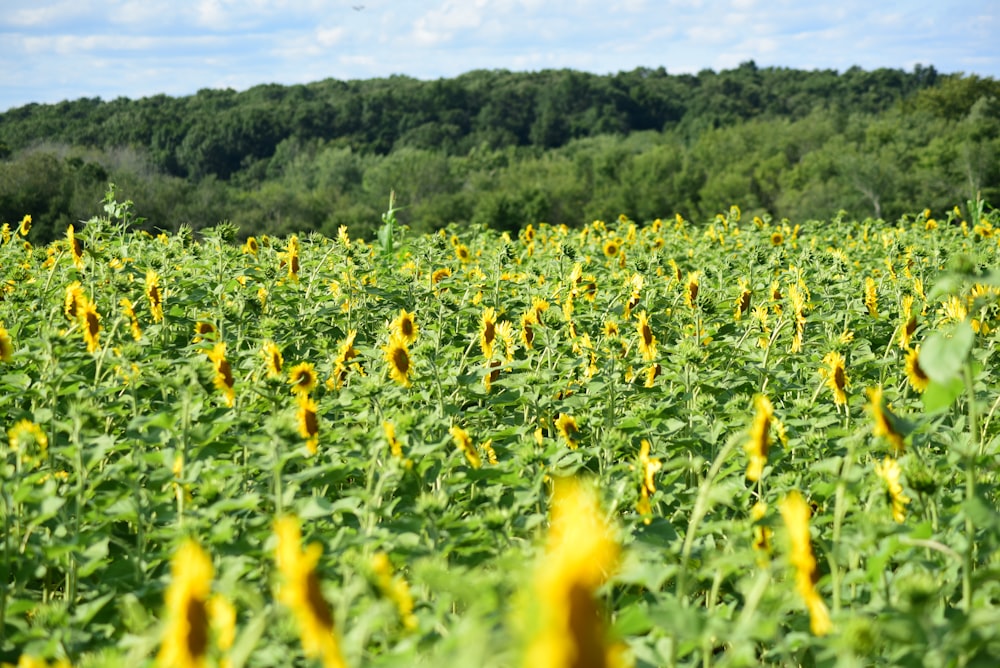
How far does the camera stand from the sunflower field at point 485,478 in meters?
1.51

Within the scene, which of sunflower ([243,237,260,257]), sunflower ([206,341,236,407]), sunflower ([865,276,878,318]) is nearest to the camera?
sunflower ([206,341,236,407])

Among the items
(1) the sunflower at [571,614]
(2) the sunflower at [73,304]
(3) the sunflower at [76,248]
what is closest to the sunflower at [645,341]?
(2) the sunflower at [73,304]

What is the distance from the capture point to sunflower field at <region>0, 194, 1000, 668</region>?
1514 millimetres

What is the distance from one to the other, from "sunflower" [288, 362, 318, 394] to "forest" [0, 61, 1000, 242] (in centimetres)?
747

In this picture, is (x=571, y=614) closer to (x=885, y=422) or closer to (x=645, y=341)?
(x=885, y=422)

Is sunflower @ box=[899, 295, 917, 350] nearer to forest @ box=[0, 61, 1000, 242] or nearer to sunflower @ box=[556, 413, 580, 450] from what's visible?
sunflower @ box=[556, 413, 580, 450]

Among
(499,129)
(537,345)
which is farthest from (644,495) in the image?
(499,129)

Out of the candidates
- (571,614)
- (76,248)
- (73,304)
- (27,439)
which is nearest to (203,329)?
(73,304)

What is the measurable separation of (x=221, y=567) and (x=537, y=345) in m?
2.68

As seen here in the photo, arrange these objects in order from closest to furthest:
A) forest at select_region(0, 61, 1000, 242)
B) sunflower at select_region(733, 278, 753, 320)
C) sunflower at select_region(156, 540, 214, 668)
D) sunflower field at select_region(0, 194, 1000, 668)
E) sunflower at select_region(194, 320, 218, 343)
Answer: sunflower at select_region(156, 540, 214, 668) < sunflower field at select_region(0, 194, 1000, 668) < sunflower at select_region(194, 320, 218, 343) < sunflower at select_region(733, 278, 753, 320) < forest at select_region(0, 61, 1000, 242)

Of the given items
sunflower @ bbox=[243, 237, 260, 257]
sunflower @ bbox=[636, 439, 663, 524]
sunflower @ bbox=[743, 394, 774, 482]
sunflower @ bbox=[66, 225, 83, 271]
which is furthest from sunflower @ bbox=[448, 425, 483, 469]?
sunflower @ bbox=[243, 237, 260, 257]

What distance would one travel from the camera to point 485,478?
8.38ft

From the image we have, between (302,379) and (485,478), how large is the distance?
2.78 ft

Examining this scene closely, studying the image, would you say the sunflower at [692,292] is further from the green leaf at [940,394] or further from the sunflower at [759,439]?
the green leaf at [940,394]
